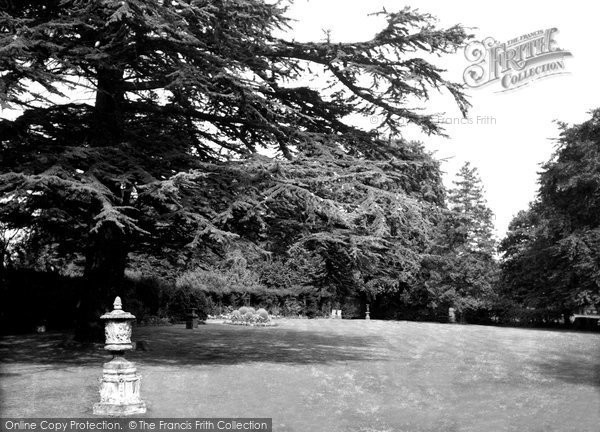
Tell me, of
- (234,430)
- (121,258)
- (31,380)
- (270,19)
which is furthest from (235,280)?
(234,430)

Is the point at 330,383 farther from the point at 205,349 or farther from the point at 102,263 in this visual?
the point at 102,263

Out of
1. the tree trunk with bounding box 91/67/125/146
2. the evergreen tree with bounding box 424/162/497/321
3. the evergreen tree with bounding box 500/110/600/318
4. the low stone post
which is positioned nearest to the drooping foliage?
the tree trunk with bounding box 91/67/125/146

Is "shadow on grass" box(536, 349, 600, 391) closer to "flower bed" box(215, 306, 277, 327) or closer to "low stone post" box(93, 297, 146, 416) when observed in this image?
"low stone post" box(93, 297, 146, 416)

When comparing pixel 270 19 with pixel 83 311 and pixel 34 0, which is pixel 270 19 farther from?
pixel 83 311

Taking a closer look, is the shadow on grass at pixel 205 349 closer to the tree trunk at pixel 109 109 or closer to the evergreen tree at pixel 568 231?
the tree trunk at pixel 109 109

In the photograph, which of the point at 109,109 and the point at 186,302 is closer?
the point at 109,109

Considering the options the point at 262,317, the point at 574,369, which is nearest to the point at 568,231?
the point at 262,317

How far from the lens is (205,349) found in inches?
809

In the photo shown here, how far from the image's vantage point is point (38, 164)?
15.9 meters

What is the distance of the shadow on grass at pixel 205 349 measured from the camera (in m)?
17.3

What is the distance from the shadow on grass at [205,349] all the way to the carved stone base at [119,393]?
5.84 m

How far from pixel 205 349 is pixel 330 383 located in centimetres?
741

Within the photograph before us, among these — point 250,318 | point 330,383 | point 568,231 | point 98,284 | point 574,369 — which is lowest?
point 574,369

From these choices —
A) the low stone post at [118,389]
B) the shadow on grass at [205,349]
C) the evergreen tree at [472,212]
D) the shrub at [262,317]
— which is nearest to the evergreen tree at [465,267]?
the evergreen tree at [472,212]
